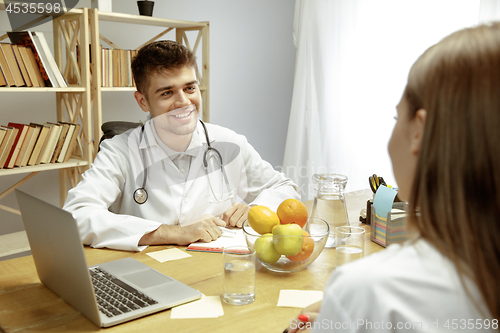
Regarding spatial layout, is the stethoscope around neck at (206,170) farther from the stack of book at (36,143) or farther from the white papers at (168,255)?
the stack of book at (36,143)

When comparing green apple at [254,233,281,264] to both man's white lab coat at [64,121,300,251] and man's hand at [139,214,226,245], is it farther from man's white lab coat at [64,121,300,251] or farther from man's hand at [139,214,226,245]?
man's white lab coat at [64,121,300,251]

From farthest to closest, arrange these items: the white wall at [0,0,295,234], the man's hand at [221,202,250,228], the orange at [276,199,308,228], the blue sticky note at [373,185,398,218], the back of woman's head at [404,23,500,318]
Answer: the white wall at [0,0,295,234], the man's hand at [221,202,250,228], the blue sticky note at [373,185,398,218], the orange at [276,199,308,228], the back of woman's head at [404,23,500,318]

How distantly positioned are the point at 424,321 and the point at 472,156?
0.60ft

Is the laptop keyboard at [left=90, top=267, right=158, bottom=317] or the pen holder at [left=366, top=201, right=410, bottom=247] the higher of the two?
the pen holder at [left=366, top=201, right=410, bottom=247]

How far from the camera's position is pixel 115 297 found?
973 mm

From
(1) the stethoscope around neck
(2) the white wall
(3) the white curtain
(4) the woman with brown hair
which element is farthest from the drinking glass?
(2) the white wall

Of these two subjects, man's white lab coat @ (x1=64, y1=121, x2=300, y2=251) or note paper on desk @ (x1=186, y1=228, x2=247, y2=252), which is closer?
note paper on desk @ (x1=186, y1=228, x2=247, y2=252)

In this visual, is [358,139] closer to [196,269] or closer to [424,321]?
[196,269]

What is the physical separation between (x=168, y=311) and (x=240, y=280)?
17 centimetres

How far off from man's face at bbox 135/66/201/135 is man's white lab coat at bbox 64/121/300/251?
0.24 feet

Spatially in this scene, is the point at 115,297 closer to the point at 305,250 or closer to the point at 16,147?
the point at 305,250

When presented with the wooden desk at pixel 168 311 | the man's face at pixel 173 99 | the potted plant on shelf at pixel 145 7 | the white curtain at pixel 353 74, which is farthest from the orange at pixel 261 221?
the potted plant on shelf at pixel 145 7

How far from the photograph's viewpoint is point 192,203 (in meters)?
1.85

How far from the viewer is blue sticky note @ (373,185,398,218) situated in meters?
1.35
